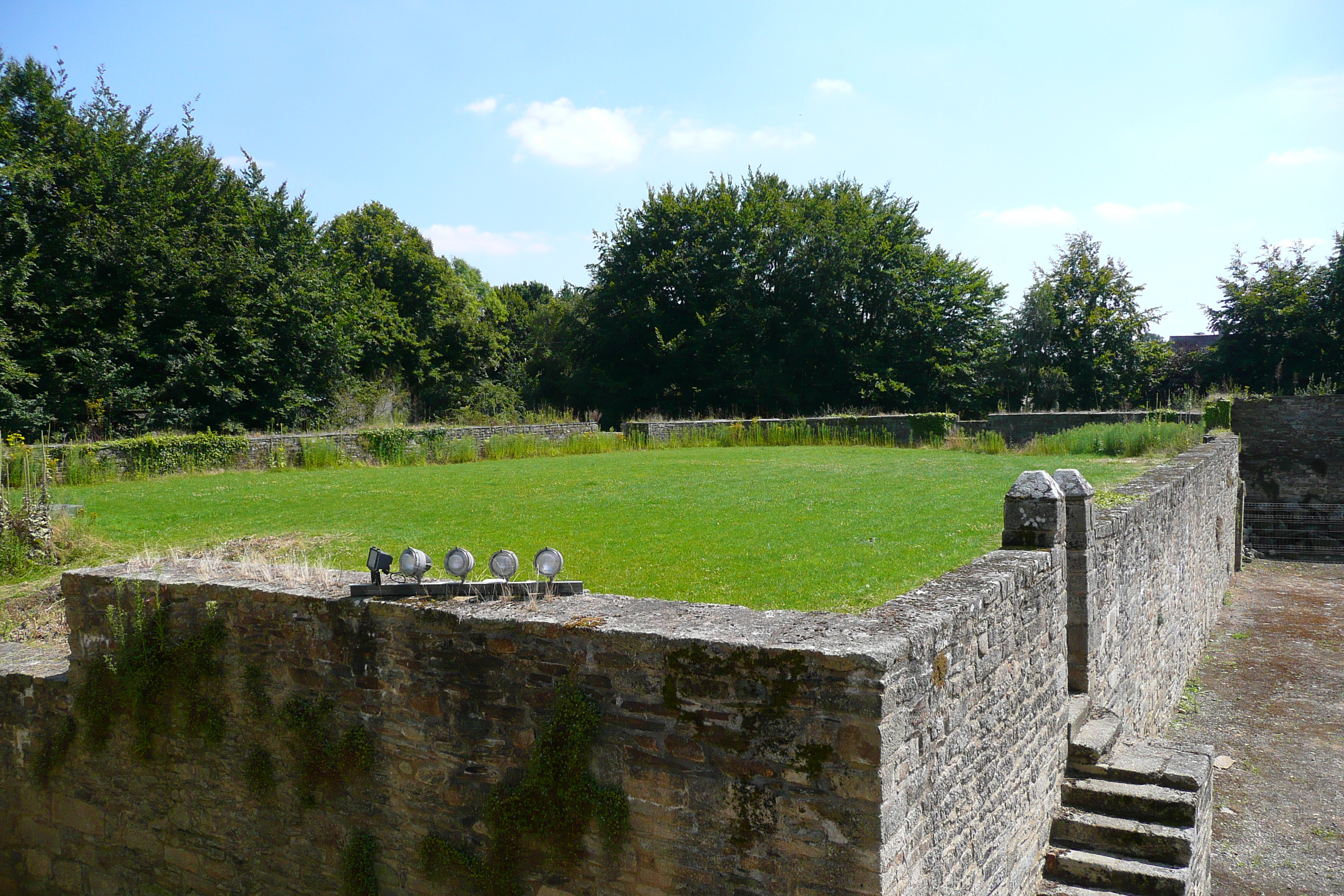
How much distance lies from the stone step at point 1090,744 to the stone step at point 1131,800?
0.11 metres

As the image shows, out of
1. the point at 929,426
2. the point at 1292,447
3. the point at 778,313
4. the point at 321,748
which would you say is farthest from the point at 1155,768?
the point at 778,313

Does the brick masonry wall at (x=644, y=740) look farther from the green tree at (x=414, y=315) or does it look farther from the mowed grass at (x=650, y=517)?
the green tree at (x=414, y=315)

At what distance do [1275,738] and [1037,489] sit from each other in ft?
17.0

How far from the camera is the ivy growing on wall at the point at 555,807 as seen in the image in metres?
3.61

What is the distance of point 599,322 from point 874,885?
103 feet

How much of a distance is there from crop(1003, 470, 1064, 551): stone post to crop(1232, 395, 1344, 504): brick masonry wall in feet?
62.4

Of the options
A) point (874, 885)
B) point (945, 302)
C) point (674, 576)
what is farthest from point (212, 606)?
point (945, 302)

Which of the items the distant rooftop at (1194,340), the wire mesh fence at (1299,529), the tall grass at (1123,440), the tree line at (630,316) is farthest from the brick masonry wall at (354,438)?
the distant rooftop at (1194,340)

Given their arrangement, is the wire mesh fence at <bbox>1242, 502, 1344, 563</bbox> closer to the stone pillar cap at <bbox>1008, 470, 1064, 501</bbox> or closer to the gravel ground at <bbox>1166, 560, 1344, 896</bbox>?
the gravel ground at <bbox>1166, 560, 1344, 896</bbox>


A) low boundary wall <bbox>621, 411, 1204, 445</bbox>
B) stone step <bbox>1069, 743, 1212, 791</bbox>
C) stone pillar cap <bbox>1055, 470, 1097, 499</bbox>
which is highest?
low boundary wall <bbox>621, 411, 1204, 445</bbox>

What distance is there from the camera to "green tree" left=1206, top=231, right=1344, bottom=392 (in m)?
29.9

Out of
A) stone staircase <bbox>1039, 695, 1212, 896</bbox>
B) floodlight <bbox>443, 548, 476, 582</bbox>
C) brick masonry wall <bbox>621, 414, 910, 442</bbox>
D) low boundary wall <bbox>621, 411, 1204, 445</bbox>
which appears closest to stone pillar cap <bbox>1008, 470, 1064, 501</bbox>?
stone staircase <bbox>1039, 695, 1212, 896</bbox>

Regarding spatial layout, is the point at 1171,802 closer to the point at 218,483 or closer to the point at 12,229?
the point at 218,483

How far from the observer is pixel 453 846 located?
4082 millimetres
